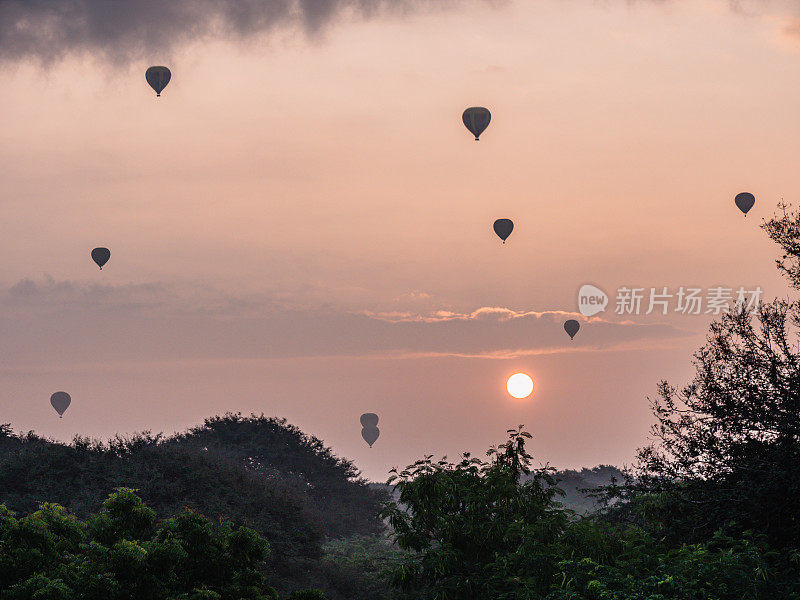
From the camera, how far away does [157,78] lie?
2495 inches

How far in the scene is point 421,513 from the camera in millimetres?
22219

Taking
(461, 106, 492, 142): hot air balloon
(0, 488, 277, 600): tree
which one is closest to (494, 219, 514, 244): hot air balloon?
(461, 106, 492, 142): hot air balloon

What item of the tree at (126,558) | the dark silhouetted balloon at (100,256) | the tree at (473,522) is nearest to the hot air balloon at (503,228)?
the dark silhouetted balloon at (100,256)

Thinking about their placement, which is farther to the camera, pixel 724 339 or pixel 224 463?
pixel 224 463

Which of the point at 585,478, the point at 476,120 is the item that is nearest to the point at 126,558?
the point at 476,120

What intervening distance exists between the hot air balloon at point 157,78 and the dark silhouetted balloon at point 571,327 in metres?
39.1

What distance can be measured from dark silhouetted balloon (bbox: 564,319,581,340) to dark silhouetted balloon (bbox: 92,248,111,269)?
39821 mm

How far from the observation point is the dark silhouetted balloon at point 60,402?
300 ft

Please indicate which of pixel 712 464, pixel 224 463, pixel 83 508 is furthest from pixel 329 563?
pixel 712 464

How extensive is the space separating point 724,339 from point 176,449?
103ft

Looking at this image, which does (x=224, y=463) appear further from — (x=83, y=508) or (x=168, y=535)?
(x=168, y=535)

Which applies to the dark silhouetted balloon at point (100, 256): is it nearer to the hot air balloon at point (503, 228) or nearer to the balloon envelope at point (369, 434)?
the hot air balloon at point (503, 228)

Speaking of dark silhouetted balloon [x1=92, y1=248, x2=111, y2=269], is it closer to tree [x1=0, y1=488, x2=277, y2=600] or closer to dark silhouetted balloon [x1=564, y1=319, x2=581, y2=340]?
dark silhouetted balloon [x1=564, y1=319, x2=581, y2=340]

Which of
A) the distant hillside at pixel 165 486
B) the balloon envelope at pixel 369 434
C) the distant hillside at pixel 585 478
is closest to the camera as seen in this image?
the distant hillside at pixel 165 486
